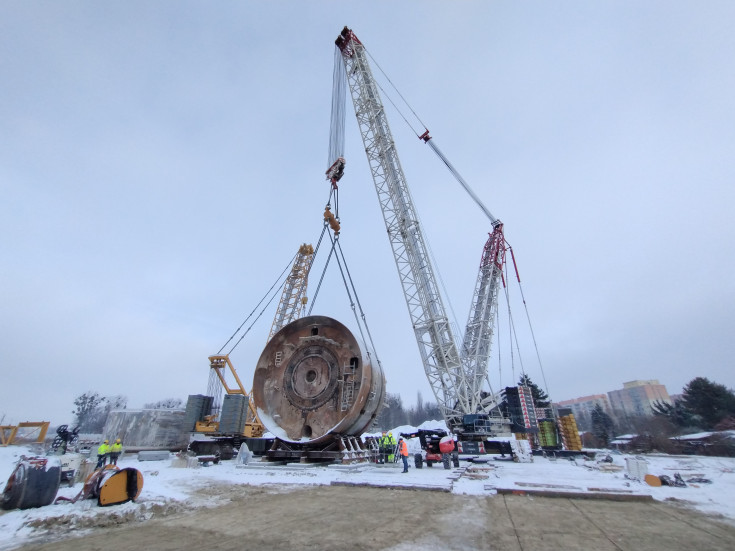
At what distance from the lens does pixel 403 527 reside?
16.3 feet

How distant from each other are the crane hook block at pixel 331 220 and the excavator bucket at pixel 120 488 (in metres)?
14.7

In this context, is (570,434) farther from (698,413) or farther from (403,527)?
(698,413)

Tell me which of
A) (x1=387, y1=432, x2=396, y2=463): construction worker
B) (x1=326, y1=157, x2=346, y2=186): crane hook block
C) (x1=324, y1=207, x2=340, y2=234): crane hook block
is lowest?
(x1=387, y1=432, x2=396, y2=463): construction worker

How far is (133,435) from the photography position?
25.1m

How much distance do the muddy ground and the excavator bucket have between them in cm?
44

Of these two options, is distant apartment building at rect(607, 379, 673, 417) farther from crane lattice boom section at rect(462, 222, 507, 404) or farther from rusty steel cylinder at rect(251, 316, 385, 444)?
rusty steel cylinder at rect(251, 316, 385, 444)

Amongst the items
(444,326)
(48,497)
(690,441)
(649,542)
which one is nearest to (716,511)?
(649,542)

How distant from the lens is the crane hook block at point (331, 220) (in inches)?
762

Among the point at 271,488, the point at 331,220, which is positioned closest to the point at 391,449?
the point at 271,488

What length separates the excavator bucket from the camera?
6.17 m

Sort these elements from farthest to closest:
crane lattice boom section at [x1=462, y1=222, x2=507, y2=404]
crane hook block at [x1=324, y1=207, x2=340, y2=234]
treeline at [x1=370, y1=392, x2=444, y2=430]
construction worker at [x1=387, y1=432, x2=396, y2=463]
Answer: treeline at [x1=370, y1=392, x2=444, y2=430], crane lattice boom section at [x1=462, y1=222, x2=507, y2=404], crane hook block at [x1=324, y1=207, x2=340, y2=234], construction worker at [x1=387, y1=432, x2=396, y2=463]

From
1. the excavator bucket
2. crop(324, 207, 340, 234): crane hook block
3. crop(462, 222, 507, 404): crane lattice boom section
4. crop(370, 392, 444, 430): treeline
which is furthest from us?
crop(370, 392, 444, 430): treeline

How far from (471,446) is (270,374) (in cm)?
1172

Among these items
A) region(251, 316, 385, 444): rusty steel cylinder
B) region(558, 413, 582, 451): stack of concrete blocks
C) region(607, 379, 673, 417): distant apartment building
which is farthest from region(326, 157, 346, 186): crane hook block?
region(607, 379, 673, 417): distant apartment building
